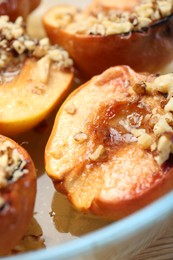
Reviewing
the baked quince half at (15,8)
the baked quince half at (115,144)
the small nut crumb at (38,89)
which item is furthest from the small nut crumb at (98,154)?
the baked quince half at (15,8)

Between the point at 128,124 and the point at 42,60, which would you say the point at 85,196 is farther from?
the point at 42,60

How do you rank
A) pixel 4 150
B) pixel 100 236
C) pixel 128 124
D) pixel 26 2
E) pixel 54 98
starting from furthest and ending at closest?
pixel 26 2 → pixel 54 98 → pixel 128 124 → pixel 4 150 → pixel 100 236

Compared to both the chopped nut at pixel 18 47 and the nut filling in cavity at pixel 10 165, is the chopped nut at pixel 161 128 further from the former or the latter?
the chopped nut at pixel 18 47

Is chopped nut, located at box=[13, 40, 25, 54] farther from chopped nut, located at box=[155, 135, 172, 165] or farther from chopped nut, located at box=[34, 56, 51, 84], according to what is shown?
chopped nut, located at box=[155, 135, 172, 165]

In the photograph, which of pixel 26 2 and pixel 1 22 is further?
pixel 26 2

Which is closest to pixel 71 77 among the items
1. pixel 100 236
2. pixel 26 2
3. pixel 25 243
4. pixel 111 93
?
pixel 111 93
